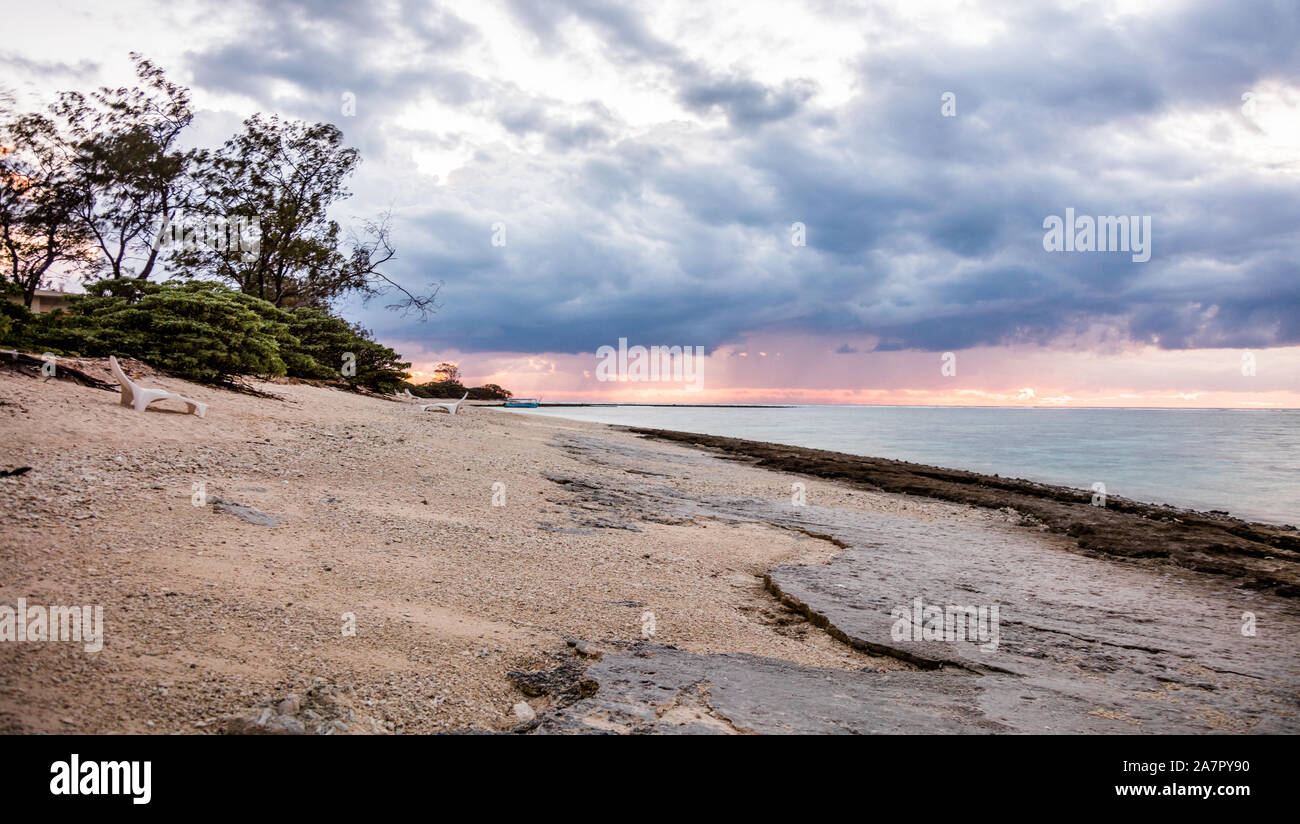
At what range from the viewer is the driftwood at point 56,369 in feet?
33.3

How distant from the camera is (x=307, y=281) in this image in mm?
32438

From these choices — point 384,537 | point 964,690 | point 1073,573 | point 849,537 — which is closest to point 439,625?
point 384,537

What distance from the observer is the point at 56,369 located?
34.1ft

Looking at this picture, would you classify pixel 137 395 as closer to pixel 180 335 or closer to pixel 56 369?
pixel 56 369

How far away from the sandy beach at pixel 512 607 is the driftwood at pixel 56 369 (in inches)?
17.4

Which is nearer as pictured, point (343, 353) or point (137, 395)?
point (137, 395)

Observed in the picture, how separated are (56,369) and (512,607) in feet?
32.1

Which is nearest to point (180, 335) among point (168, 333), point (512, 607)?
point (168, 333)

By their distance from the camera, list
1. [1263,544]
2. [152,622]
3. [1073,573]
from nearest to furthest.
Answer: [152,622]
[1073,573]
[1263,544]

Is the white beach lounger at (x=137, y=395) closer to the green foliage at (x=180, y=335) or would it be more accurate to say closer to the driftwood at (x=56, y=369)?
the driftwood at (x=56, y=369)

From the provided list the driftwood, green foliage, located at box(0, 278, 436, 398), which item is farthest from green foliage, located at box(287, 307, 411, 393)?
the driftwood
